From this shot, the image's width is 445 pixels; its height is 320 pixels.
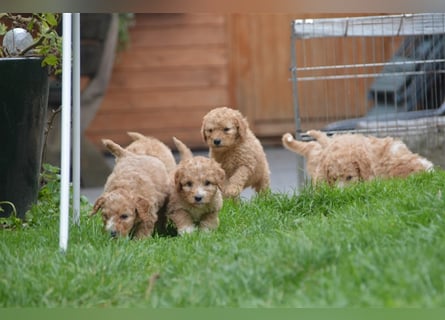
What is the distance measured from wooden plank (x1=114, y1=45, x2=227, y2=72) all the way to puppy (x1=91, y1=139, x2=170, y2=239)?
288 inches

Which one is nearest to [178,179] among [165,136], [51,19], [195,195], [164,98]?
[195,195]

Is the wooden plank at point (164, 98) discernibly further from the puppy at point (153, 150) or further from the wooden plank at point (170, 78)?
the puppy at point (153, 150)

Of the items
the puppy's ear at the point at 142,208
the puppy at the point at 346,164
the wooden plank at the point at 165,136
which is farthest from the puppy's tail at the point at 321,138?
the wooden plank at the point at 165,136

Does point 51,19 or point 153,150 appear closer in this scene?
point 51,19

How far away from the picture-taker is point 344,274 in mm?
3787

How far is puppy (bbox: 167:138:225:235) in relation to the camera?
5438 mm

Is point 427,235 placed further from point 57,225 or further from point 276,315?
point 57,225

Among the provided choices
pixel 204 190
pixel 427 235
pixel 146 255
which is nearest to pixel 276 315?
pixel 427 235

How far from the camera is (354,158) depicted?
6.54 metres

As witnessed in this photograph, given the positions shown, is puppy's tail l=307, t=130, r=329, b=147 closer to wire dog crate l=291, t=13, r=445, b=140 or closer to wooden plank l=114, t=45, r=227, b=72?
wire dog crate l=291, t=13, r=445, b=140

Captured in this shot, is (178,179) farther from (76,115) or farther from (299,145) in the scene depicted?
(299,145)

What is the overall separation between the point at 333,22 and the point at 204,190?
2.86m

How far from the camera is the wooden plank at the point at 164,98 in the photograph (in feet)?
43.6

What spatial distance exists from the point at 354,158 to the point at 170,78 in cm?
705
